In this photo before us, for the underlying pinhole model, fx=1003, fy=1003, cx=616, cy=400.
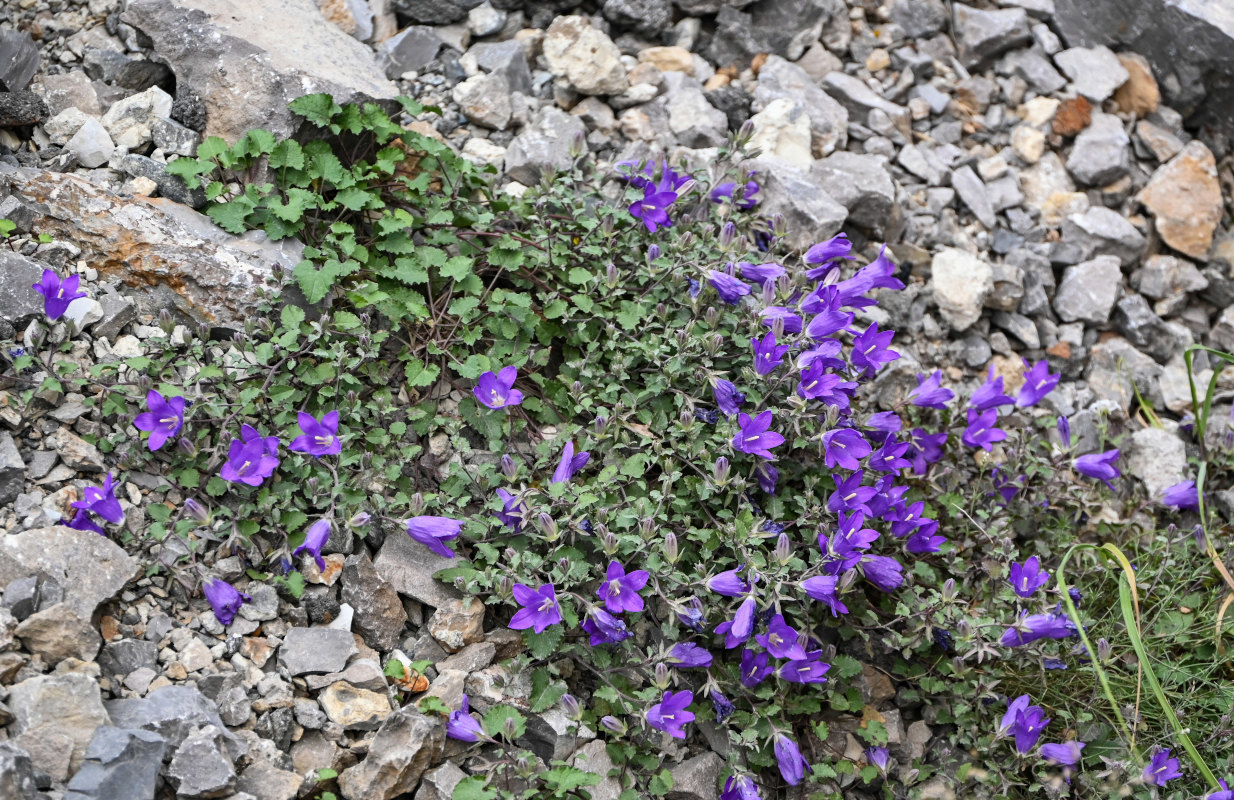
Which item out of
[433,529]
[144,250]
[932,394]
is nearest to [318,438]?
[433,529]

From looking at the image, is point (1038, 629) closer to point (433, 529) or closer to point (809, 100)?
point (433, 529)

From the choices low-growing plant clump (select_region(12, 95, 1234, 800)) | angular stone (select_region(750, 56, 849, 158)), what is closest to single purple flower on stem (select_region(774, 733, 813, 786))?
low-growing plant clump (select_region(12, 95, 1234, 800))

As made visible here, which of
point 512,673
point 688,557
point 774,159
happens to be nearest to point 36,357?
point 512,673

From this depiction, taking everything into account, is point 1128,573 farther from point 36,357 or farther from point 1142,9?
point 36,357

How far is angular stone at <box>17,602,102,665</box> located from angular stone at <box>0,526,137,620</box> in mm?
75

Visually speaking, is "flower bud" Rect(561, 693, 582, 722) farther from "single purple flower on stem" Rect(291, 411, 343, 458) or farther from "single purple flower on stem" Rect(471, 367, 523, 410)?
"single purple flower on stem" Rect(291, 411, 343, 458)

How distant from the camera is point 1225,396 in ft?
15.7

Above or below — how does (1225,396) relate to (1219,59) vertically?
below

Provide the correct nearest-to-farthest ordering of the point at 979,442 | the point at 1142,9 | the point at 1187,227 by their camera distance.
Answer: the point at 979,442 → the point at 1187,227 → the point at 1142,9

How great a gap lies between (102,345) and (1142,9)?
18.0 feet

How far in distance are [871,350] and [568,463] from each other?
124cm

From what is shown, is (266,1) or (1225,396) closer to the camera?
(266,1)

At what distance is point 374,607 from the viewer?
11.0 feet

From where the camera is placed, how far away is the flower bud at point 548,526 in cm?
329
